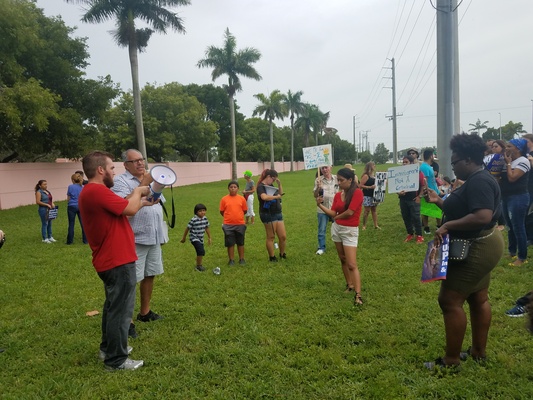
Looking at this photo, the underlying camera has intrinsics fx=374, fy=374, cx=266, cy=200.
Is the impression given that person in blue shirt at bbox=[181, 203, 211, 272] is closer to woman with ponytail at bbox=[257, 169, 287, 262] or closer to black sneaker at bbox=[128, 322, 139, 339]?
woman with ponytail at bbox=[257, 169, 287, 262]

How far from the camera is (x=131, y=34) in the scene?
20.3 metres

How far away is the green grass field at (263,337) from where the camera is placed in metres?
3.08

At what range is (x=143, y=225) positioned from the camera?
4031mm

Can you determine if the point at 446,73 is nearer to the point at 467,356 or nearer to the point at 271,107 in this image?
the point at 467,356

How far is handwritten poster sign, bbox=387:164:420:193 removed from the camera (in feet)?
16.6

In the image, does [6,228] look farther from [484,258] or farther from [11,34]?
[484,258]

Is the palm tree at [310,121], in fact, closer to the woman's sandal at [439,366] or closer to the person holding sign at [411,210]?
the person holding sign at [411,210]

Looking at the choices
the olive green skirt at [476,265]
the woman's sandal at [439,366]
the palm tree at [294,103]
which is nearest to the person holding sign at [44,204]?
the woman's sandal at [439,366]

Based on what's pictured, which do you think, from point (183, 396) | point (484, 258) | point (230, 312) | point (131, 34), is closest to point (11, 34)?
point (131, 34)

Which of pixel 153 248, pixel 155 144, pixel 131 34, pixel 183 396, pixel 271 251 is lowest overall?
pixel 183 396

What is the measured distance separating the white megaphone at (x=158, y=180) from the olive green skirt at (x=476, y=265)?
2.62 metres

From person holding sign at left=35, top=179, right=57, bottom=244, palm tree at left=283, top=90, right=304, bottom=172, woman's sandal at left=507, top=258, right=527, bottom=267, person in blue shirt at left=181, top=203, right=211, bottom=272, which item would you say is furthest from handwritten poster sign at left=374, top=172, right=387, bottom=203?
palm tree at left=283, top=90, right=304, bottom=172

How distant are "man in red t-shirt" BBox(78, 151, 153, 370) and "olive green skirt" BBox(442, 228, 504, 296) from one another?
2.71m

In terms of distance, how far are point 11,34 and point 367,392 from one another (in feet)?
57.0
